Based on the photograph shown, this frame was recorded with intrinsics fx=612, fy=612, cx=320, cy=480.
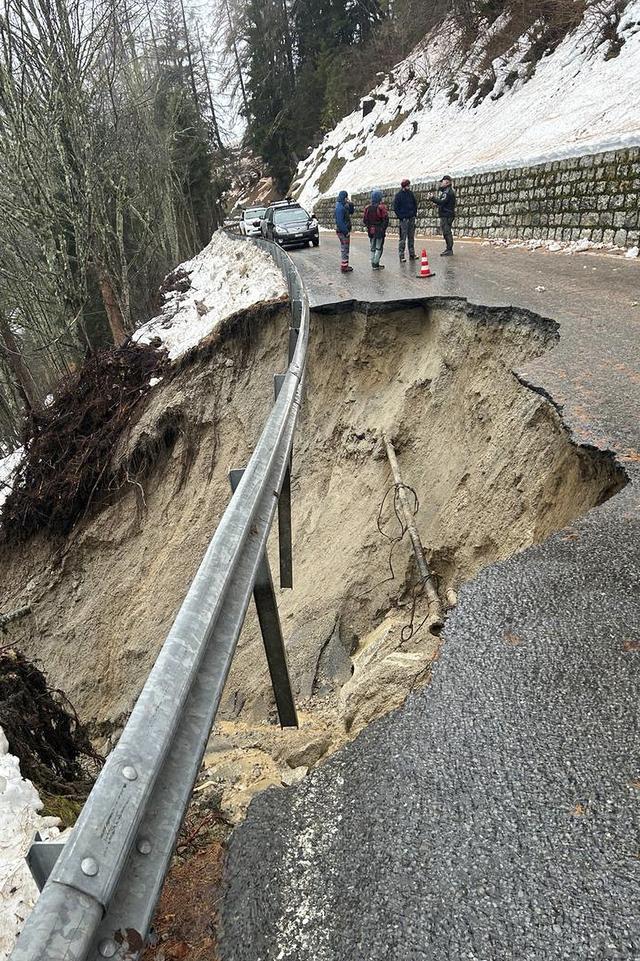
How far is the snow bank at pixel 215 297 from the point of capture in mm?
12039

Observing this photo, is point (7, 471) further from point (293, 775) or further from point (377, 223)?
point (293, 775)

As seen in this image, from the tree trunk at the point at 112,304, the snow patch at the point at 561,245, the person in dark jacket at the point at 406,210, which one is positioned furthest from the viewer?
the tree trunk at the point at 112,304

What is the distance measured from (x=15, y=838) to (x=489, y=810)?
6.32ft

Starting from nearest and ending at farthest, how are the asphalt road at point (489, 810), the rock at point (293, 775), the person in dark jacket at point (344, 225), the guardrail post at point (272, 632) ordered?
the asphalt road at point (489, 810), the guardrail post at point (272, 632), the rock at point (293, 775), the person in dark jacket at point (344, 225)

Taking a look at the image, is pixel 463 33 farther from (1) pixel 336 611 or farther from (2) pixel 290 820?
(2) pixel 290 820

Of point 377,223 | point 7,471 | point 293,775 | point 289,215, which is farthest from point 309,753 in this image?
point 289,215

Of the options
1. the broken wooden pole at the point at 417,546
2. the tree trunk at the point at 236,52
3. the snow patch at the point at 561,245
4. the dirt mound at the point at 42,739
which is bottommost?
the broken wooden pole at the point at 417,546

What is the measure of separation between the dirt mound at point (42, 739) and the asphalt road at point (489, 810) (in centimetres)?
142

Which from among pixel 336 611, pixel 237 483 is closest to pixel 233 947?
pixel 237 483

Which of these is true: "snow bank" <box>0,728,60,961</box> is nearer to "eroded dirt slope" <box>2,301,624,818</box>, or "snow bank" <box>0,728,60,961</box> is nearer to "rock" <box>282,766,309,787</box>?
"eroded dirt slope" <box>2,301,624,818</box>

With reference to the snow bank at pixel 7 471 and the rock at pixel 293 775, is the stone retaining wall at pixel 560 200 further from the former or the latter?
the snow bank at pixel 7 471

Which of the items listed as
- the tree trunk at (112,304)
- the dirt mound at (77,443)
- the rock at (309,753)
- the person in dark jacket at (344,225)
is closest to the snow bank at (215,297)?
the dirt mound at (77,443)

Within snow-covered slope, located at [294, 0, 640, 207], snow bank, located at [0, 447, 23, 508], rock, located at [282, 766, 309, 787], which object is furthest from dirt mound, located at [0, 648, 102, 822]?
snow-covered slope, located at [294, 0, 640, 207]

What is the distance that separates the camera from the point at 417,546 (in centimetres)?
612
